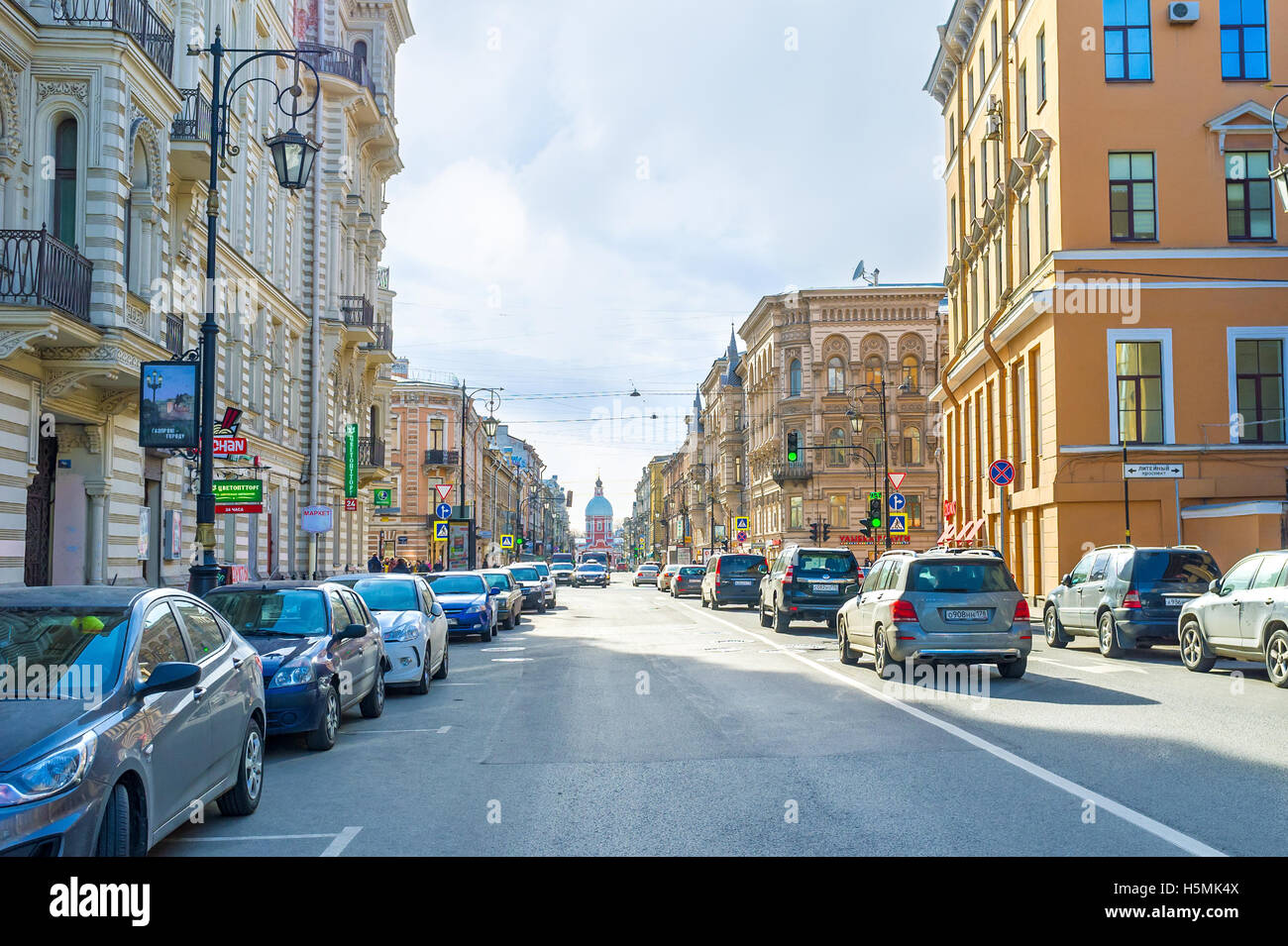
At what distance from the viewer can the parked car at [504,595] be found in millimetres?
28844

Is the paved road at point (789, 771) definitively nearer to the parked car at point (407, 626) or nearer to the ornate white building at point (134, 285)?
the parked car at point (407, 626)

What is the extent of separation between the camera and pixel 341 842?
22.5 feet

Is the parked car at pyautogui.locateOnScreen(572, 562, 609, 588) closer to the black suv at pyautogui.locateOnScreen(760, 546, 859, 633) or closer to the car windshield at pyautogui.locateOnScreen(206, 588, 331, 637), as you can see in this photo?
the black suv at pyautogui.locateOnScreen(760, 546, 859, 633)

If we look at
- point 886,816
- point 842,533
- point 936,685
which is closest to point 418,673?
point 936,685

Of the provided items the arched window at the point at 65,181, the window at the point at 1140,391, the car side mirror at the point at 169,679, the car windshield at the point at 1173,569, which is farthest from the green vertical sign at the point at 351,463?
the car side mirror at the point at 169,679

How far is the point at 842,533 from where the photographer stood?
70.2 metres

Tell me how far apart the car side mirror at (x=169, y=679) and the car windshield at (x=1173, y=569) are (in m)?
15.7

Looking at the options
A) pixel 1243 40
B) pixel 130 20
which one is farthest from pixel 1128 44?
pixel 130 20

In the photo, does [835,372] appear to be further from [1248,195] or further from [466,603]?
[466,603]

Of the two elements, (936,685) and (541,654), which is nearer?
(936,685)

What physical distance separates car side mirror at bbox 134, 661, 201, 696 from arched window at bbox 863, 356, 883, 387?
6835 centimetres
